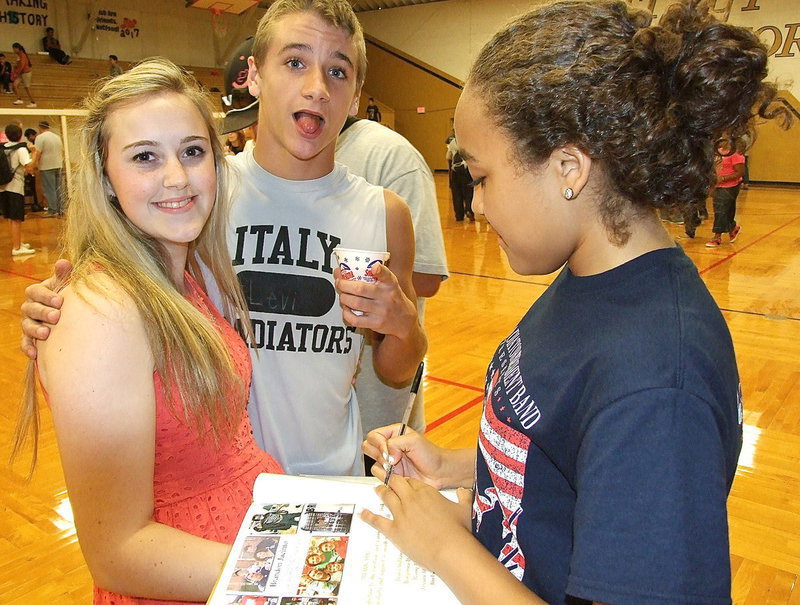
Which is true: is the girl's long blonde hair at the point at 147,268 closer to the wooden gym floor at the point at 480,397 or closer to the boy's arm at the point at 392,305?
the boy's arm at the point at 392,305

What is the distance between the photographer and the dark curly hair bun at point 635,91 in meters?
0.81

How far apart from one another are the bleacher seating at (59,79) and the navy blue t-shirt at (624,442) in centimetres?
1759

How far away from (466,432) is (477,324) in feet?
7.28

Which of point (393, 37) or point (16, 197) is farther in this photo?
point (393, 37)

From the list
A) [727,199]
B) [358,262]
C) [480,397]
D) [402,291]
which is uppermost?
[358,262]

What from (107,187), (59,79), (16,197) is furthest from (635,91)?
(59,79)

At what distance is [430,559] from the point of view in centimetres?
95

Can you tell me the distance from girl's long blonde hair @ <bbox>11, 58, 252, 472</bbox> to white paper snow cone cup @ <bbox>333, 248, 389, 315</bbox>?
1.11ft

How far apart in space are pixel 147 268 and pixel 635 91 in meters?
1.02

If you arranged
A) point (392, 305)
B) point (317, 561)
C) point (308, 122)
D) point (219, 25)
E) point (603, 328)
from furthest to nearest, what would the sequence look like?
point (219, 25), point (308, 122), point (392, 305), point (317, 561), point (603, 328)

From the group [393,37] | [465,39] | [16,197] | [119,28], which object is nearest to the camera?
[16,197]

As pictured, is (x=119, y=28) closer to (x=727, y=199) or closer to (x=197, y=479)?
(x=727, y=199)

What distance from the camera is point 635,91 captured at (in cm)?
81

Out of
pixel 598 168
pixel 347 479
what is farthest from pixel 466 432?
pixel 598 168
